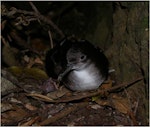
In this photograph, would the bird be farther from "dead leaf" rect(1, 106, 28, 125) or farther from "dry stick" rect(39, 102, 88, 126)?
"dead leaf" rect(1, 106, 28, 125)

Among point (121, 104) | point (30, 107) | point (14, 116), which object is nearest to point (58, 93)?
point (30, 107)

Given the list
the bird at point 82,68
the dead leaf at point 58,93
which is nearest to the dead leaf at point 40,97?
the dead leaf at point 58,93

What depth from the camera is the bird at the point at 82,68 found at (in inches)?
147

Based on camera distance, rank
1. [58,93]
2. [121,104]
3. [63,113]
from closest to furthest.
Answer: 1. [63,113]
2. [121,104]
3. [58,93]

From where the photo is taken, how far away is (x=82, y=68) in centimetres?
381

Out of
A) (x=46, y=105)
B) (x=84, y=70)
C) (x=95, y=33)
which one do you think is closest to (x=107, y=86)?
(x=84, y=70)

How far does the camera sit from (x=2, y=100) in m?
3.84

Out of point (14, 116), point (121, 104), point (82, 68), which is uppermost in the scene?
point (82, 68)

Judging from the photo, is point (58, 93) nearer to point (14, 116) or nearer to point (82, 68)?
point (82, 68)

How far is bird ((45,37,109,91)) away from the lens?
12.2 ft

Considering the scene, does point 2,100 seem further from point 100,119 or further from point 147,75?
point 147,75

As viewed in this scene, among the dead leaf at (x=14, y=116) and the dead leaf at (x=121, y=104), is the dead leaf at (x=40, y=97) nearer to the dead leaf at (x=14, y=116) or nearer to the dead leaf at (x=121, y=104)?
Answer: the dead leaf at (x=14, y=116)

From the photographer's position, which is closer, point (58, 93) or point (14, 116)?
point (14, 116)

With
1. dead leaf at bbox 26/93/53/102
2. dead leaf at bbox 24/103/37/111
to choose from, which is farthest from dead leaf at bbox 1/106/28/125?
dead leaf at bbox 26/93/53/102
